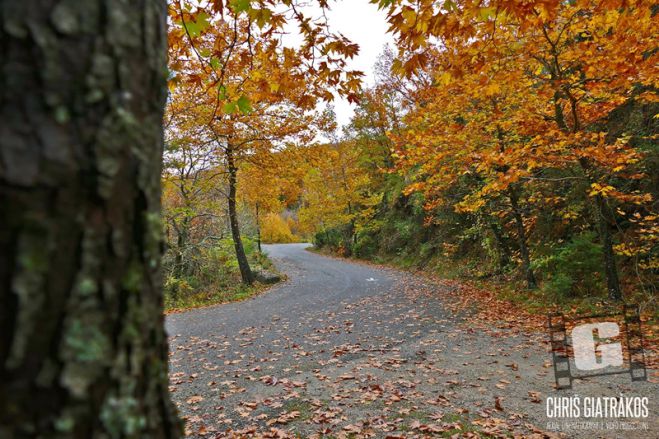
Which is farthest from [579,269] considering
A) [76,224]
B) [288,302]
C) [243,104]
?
[76,224]

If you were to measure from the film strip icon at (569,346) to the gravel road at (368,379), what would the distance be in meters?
0.17

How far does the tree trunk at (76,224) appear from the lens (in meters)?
0.56

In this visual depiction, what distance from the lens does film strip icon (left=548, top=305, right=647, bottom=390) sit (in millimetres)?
4854

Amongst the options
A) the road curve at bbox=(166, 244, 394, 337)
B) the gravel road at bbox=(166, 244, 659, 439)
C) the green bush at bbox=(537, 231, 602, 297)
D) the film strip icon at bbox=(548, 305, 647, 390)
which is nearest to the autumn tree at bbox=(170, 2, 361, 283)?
the gravel road at bbox=(166, 244, 659, 439)

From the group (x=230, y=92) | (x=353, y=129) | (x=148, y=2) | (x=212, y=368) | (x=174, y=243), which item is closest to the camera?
(x=148, y=2)

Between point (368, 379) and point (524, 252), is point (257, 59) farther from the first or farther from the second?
point (524, 252)

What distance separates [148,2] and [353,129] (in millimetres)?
25992

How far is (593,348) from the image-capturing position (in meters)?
5.86

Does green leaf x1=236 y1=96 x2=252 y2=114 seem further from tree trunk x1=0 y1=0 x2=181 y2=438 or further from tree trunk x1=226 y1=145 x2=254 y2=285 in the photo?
tree trunk x1=226 y1=145 x2=254 y2=285

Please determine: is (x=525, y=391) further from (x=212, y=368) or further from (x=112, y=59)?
(x=112, y=59)

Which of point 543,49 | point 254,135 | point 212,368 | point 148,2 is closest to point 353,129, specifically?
point 254,135

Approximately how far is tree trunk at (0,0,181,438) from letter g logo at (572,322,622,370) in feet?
20.2

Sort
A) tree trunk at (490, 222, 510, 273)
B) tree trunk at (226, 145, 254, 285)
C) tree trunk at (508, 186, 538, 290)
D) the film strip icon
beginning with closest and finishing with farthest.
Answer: the film strip icon → tree trunk at (508, 186, 538, 290) → tree trunk at (490, 222, 510, 273) → tree trunk at (226, 145, 254, 285)

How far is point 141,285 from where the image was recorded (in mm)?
749
